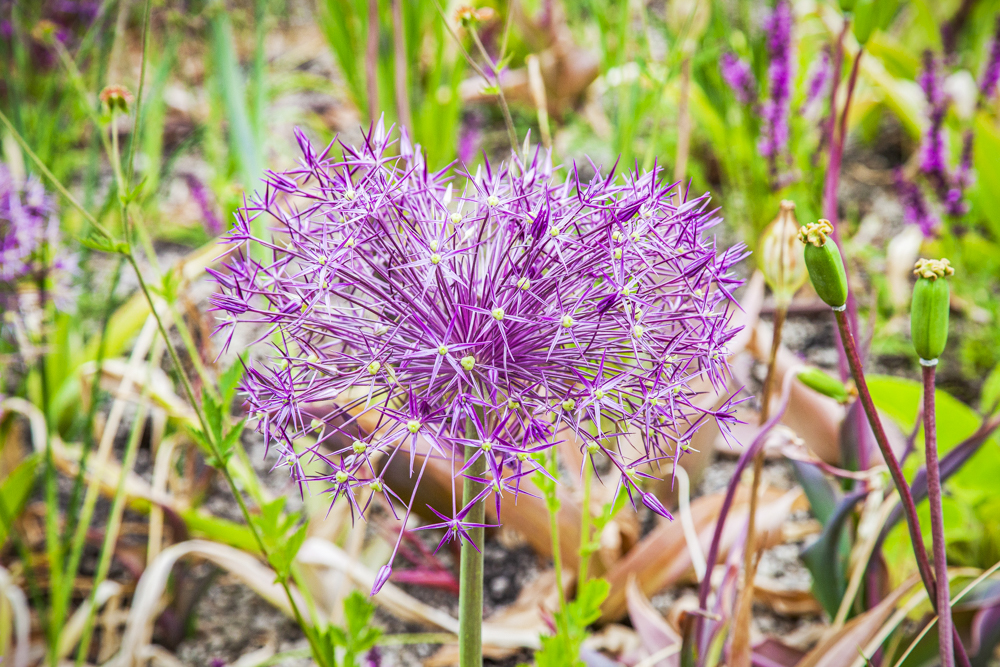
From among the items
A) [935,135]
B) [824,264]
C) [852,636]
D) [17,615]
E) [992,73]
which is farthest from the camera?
[992,73]

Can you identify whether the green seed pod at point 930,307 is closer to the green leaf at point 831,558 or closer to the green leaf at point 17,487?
the green leaf at point 831,558

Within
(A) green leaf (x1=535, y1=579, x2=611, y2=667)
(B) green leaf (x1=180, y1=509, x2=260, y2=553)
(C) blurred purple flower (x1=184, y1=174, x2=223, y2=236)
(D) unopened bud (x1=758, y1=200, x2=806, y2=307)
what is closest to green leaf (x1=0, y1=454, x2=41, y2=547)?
(B) green leaf (x1=180, y1=509, x2=260, y2=553)

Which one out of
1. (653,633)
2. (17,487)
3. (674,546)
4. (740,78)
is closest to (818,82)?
(740,78)

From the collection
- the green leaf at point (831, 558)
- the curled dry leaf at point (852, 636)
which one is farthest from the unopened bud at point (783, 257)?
the curled dry leaf at point (852, 636)

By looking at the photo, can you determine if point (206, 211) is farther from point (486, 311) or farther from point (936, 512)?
point (936, 512)

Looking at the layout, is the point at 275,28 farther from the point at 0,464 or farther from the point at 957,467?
the point at 957,467
